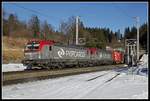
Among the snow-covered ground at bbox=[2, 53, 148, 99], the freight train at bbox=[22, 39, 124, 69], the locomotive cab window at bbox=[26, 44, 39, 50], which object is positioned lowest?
the snow-covered ground at bbox=[2, 53, 148, 99]

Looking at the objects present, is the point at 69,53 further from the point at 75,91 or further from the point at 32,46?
the point at 75,91

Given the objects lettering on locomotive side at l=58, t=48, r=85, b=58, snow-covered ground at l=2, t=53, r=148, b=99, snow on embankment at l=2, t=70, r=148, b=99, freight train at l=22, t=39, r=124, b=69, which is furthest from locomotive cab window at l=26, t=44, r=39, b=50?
snow on embankment at l=2, t=70, r=148, b=99

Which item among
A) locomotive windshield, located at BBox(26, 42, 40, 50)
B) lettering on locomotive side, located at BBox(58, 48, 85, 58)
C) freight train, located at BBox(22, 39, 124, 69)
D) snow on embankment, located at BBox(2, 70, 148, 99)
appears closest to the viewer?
snow on embankment, located at BBox(2, 70, 148, 99)

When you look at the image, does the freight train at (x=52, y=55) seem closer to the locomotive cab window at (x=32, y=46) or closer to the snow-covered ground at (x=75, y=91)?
the locomotive cab window at (x=32, y=46)

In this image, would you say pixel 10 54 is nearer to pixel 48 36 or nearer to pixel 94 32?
pixel 48 36

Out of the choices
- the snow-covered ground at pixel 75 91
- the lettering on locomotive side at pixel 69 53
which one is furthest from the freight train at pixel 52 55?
the snow-covered ground at pixel 75 91

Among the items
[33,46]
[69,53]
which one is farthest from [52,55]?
[69,53]

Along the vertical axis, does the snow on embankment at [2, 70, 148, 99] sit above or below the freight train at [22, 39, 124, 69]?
below

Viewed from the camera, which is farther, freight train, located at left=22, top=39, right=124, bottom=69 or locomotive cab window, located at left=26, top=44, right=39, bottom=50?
locomotive cab window, located at left=26, top=44, right=39, bottom=50

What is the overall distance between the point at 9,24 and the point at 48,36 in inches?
Result: 829

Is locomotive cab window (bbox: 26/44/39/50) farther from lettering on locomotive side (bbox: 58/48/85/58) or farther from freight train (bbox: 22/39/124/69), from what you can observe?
lettering on locomotive side (bbox: 58/48/85/58)

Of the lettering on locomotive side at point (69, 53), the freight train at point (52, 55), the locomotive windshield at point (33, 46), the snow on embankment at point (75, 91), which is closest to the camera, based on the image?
the snow on embankment at point (75, 91)

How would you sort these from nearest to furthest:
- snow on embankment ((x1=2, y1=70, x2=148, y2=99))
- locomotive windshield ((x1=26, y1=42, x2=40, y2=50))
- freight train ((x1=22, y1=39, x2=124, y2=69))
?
snow on embankment ((x1=2, y1=70, x2=148, y2=99))
freight train ((x1=22, y1=39, x2=124, y2=69))
locomotive windshield ((x1=26, y1=42, x2=40, y2=50))

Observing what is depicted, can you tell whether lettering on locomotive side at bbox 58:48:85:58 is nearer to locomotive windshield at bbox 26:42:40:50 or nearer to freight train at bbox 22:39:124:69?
freight train at bbox 22:39:124:69
